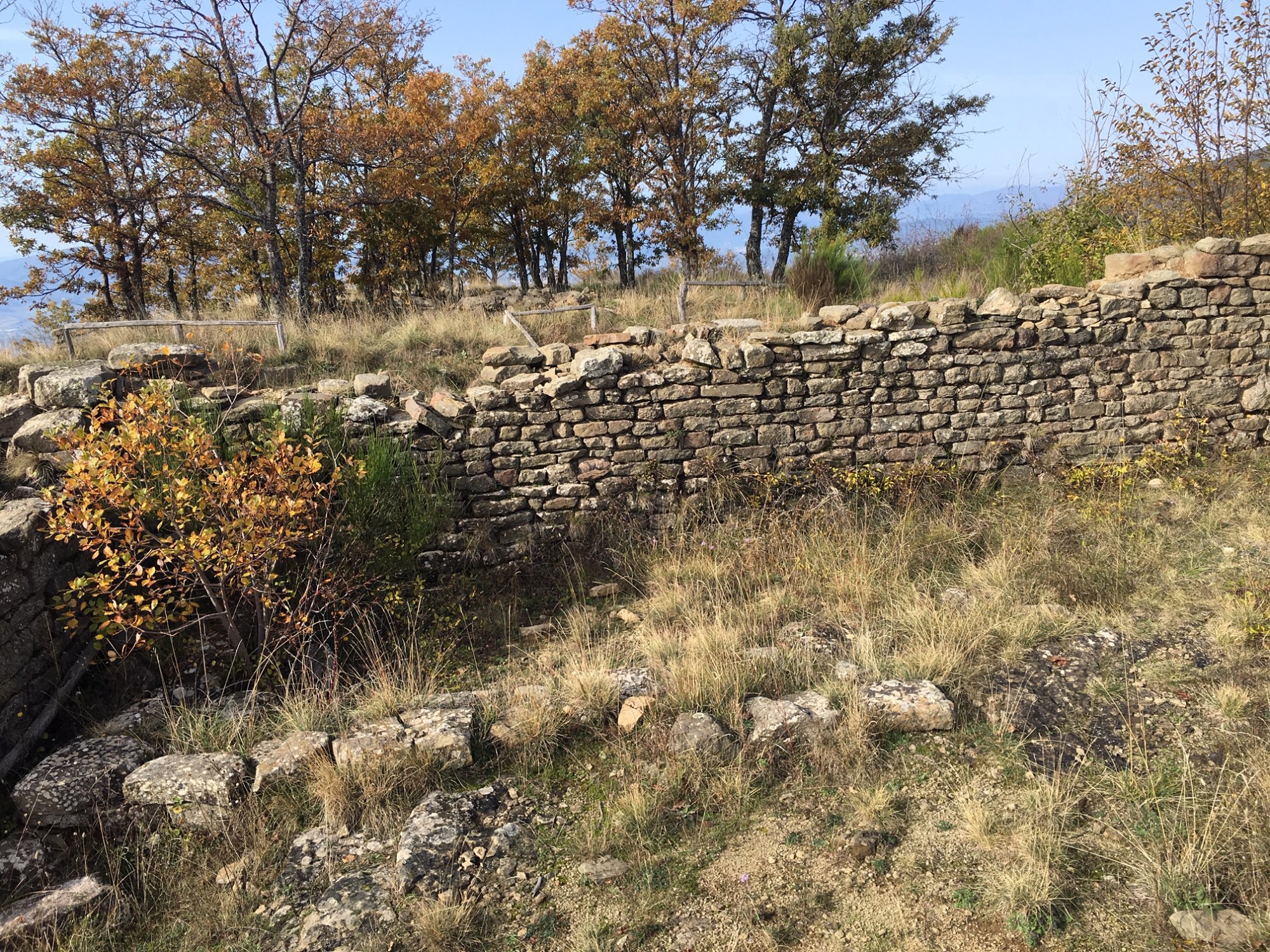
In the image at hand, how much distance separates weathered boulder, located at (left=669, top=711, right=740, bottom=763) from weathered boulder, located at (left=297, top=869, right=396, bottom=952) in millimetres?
1433

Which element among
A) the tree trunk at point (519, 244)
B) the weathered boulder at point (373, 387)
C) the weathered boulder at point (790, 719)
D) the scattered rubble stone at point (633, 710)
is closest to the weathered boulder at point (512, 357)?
the weathered boulder at point (373, 387)

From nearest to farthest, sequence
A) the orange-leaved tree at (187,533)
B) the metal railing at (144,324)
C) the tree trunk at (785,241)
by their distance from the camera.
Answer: the orange-leaved tree at (187,533)
the metal railing at (144,324)
the tree trunk at (785,241)

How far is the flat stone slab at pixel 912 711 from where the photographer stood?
151 inches

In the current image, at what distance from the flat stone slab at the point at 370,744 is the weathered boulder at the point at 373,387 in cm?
339

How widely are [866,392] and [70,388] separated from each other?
663cm

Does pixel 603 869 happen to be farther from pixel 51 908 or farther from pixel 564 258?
pixel 564 258

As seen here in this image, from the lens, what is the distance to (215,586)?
4.79m

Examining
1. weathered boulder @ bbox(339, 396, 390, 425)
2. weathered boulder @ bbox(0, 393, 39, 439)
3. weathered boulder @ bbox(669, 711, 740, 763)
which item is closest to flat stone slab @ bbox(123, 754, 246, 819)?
weathered boulder @ bbox(669, 711, 740, 763)

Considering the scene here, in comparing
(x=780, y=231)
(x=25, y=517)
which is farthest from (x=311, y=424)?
(x=780, y=231)

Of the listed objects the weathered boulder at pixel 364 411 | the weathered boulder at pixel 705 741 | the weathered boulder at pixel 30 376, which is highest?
the weathered boulder at pixel 30 376

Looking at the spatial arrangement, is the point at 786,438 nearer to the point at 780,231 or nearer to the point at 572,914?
the point at 572,914

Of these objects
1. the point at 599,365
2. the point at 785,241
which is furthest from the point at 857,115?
the point at 599,365

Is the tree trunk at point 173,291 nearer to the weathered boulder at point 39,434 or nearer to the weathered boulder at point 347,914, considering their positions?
the weathered boulder at point 39,434

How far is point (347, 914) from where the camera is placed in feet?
9.83
